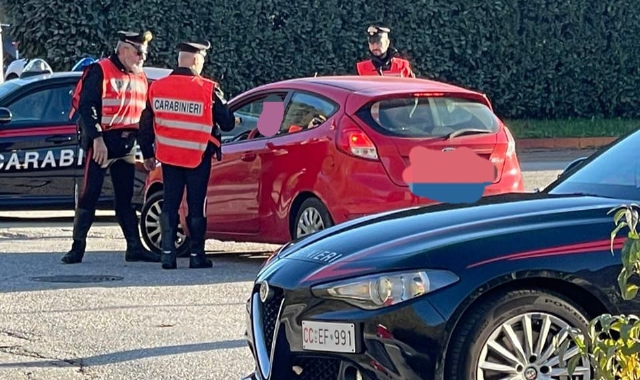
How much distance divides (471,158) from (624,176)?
348 cm

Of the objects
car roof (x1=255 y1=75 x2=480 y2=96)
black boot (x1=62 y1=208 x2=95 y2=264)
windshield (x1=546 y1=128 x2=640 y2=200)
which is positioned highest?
windshield (x1=546 y1=128 x2=640 y2=200)

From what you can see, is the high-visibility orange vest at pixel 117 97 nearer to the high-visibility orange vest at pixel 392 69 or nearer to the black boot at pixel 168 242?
the black boot at pixel 168 242

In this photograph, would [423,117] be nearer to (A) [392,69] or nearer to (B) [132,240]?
(B) [132,240]

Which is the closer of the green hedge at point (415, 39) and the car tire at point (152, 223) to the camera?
the car tire at point (152, 223)

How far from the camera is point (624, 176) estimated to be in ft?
19.9

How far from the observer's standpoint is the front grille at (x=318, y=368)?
4988 millimetres

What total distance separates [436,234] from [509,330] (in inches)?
20.0

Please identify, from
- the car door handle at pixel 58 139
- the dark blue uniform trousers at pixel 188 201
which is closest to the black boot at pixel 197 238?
the dark blue uniform trousers at pixel 188 201

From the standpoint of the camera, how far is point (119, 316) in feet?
26.9

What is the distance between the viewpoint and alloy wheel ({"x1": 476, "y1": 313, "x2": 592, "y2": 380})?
4.89m

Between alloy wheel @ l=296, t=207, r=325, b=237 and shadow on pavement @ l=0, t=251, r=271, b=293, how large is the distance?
0.54 metres

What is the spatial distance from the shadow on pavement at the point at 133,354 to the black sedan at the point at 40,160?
19.8ft

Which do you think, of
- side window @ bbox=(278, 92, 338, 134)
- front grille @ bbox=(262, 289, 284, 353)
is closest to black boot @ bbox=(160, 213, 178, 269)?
side window @ bbox=(278, 92, 338, 134)

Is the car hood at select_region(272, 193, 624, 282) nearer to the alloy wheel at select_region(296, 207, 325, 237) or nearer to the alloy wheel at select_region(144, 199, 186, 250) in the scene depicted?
the alloy wheel at select_region(296, 207, 325, 237)
